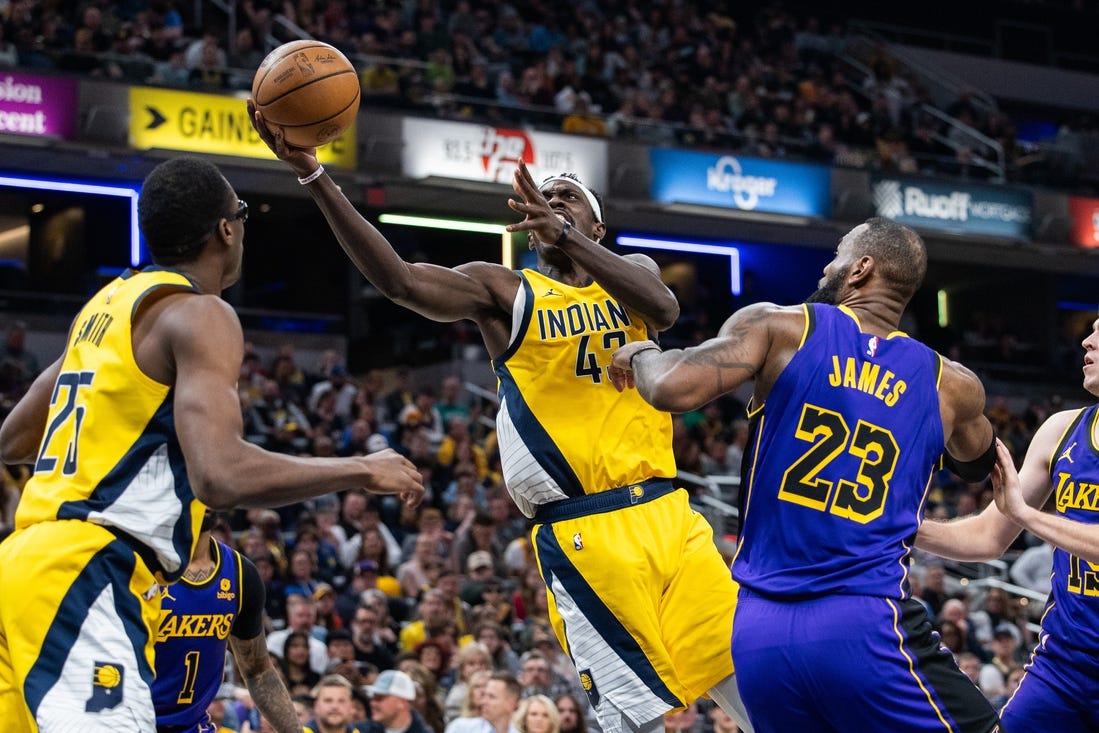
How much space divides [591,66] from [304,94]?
62.1ft

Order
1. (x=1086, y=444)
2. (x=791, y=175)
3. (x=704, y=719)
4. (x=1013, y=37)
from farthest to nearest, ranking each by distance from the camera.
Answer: (x=1013, y=37)
(x=791, y=175)
(x=704, y=719)
(x=1086, y=444)

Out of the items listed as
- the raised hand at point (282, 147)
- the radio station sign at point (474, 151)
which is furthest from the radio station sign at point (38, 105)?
the raised hand at point (282, 147)

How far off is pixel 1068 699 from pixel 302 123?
12.3 ft

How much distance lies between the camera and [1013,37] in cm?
3519

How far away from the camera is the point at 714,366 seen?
4.32 meters

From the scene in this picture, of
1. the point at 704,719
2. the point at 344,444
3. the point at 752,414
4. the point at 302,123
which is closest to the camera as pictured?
the point at 752,414

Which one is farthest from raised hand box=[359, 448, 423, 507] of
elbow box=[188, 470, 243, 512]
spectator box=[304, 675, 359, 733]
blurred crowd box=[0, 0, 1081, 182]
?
blurred crowd box=[0, 0, 1081, 182]

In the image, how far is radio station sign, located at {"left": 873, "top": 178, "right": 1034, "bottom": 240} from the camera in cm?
2433

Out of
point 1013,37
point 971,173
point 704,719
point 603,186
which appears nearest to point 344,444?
point 704,719

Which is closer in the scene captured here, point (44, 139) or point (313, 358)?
point (44, 139)

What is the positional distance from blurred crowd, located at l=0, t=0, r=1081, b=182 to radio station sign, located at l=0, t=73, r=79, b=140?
23cm

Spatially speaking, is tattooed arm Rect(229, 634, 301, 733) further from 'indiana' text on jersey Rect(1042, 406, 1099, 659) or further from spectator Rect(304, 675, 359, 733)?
'indiana' text on jersey Rect(1042, 406, 1099, 659)

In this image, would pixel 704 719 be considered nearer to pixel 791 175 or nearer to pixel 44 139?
pixel 44 139

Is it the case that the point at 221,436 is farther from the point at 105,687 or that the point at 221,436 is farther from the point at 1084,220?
the point at 1084,220
